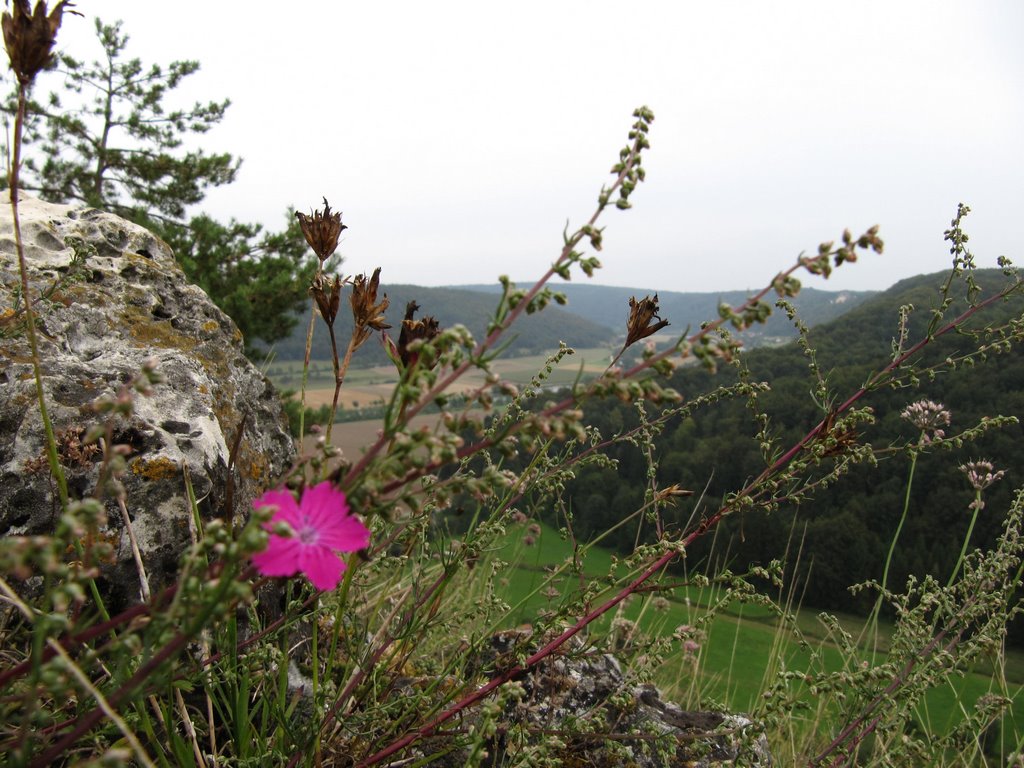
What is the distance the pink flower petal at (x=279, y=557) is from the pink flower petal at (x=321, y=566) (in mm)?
11

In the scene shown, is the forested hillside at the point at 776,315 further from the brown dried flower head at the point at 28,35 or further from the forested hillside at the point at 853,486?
the brown dried flower head at the point at 28,35

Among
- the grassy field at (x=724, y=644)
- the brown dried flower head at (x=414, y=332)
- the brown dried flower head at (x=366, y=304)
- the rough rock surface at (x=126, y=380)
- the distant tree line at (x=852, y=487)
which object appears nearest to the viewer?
the brown dried flower head at (x=414, y=332)

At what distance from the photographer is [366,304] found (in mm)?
1982

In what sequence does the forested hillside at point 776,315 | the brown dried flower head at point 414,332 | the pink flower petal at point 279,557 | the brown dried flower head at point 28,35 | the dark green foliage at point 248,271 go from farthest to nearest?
the forested hillside at point 776,315, the dark green foliage at point 248,271, the brown dried flower head at point 414,332, the brown dried flower head at point 28,35, the pink flower petal at point 279,557

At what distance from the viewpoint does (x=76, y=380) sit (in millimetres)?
2561

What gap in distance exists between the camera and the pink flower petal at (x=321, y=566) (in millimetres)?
904

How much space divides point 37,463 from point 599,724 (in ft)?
6.59

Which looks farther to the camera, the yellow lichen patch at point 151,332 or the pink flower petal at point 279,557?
the yellow lichen patch at point 151,332

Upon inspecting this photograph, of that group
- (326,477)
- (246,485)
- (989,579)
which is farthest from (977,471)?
(246,485)

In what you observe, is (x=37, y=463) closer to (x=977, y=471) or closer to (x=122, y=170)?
(x=977, y=471)

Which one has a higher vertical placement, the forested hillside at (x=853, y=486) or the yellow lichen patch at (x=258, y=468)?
the yellow lichen patch at (x=258, y=468)

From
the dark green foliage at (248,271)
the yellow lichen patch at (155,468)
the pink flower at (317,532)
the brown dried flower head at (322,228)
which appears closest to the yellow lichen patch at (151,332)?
the yellow lichen patch at (155,468)

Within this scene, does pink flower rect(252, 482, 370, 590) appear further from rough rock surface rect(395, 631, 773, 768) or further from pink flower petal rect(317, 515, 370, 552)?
rough rock surface rect(395, 631, 773, 768)

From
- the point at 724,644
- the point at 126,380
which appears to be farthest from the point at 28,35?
the point at 724,644
